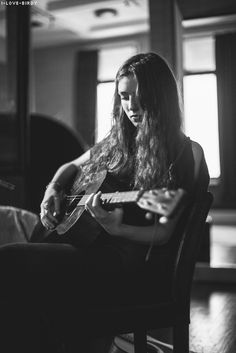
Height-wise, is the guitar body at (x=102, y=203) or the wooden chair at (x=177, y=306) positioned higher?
the guitar body at (x=102, y=203)

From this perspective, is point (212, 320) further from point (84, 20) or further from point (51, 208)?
point (84, 20)

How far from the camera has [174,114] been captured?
1.22 m

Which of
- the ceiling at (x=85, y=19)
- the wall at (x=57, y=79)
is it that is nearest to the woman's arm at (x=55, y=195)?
the ceiling at (x=85, y=19)

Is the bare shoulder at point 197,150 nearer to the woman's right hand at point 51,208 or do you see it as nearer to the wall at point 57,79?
the woman's right hand at point 51,208

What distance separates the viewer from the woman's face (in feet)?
4.05

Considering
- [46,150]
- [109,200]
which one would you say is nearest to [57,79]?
[46,150]

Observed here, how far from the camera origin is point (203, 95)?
6.96m

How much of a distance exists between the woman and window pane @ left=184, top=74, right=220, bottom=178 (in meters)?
5.65

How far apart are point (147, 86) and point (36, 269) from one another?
0.54 m

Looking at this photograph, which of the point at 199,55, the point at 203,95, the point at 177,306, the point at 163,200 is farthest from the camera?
the point at 199,55

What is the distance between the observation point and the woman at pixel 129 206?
104cm

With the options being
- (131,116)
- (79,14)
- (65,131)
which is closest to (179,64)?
(65,131)

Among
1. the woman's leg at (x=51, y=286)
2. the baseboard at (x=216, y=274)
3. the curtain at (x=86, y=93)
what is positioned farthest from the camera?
the curtain at (x=86, y=93)

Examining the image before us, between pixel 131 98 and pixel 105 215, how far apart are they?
371 mm
